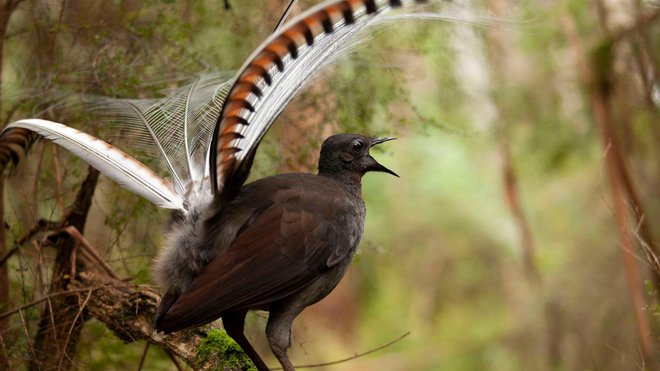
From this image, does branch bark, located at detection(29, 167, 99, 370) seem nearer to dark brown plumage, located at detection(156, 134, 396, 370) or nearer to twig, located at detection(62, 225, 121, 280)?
twig, located at detection(62, 225, 121, 280)

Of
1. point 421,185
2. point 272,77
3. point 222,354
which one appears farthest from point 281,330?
→ point 421,185

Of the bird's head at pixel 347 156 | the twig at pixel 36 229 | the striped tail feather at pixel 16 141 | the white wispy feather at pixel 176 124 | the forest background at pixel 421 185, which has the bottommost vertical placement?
the forest background at pixel 421 185

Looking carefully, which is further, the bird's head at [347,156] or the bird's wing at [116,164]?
the bird's head at [347,156]

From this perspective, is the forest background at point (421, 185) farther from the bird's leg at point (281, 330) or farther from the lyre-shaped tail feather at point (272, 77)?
the bird's leg at point (281, 330)

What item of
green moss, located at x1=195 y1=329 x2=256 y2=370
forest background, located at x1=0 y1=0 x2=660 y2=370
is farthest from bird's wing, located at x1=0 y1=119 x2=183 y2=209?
green moss, located at x1=195 y1=329 x2=256 y2=370

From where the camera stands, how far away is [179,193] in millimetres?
4109

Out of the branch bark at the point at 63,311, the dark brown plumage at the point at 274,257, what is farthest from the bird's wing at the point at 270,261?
the branch bark at the point at 63,311

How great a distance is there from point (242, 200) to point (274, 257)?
34 cm

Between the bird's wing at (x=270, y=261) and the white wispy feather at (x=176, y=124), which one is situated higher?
the white wispy feather at (x=176, y=124)

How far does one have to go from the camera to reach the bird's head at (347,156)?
14.6 ft

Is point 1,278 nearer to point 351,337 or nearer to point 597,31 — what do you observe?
point 597,31

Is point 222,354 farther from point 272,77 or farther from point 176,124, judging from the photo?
point 272,77

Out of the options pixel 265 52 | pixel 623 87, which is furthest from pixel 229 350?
pixel 623 87

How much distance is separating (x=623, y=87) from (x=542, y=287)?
3203mm
